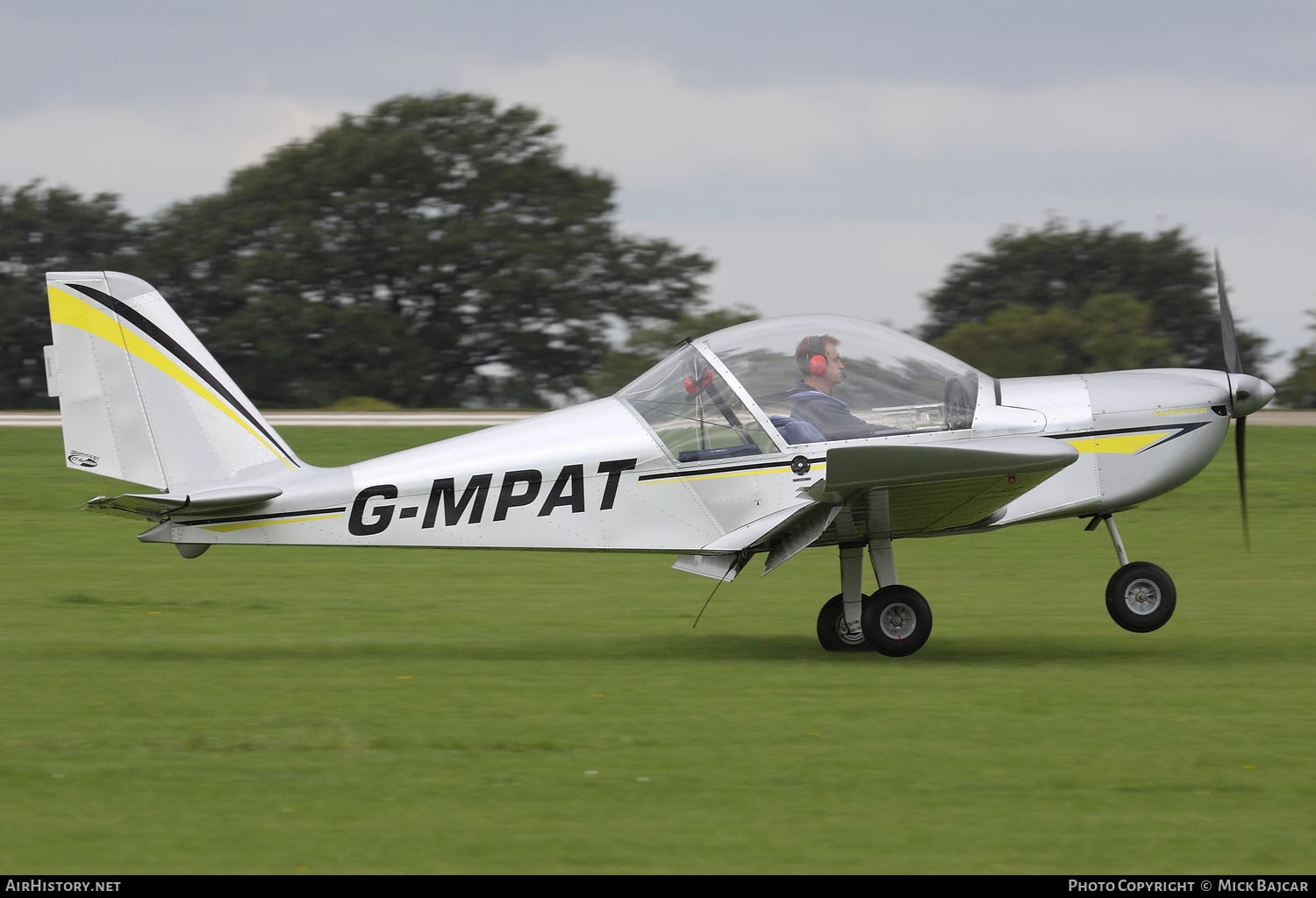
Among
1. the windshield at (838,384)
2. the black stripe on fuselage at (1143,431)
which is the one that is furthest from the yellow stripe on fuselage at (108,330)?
the black stripe on fuselage at (1143,431)

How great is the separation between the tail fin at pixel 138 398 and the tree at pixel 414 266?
34.8 metres

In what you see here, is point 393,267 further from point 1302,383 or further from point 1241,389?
point 1241,389

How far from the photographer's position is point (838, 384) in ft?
28.4

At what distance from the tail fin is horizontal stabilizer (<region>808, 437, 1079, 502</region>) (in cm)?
358

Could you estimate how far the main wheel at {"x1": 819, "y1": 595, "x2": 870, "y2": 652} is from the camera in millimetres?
9172

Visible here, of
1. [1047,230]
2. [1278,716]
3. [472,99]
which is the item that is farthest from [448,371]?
[1278,716]

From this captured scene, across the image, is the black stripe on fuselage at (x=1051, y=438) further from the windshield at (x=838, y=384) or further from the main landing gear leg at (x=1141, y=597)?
the main landing gear leg at (x=1141, y=597)

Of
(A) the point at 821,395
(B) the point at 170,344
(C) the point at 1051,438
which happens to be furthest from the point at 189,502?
(C) the point at 1051,438

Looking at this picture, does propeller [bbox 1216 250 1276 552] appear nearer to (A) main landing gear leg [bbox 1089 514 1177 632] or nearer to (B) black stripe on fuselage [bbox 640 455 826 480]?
(A) main landing gear leg [bbox 1089 514 1177 632]

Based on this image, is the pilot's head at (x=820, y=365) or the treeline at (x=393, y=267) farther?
the treeline at (x=393, y=267)

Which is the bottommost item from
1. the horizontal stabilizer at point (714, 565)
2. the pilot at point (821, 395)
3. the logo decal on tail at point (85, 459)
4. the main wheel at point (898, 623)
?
the main wheel at point (898, 623)

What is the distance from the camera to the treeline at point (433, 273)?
44.5m

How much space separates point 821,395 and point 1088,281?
42.0 meters

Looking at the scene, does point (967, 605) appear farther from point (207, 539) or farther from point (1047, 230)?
point (1047, 230)
